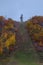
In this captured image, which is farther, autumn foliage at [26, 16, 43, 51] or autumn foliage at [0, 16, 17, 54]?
autumn foliage at [26, 16, 43, 51]

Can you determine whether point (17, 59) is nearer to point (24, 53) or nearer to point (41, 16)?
point (24, 53)

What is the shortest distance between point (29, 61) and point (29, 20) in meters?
2.55

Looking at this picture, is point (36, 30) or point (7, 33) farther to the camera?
point (36, 30)

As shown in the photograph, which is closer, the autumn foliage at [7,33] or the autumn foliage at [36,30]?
the autumn foliage at [7,33]

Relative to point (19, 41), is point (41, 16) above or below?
above

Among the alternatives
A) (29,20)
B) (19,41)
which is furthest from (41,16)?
(19,41)

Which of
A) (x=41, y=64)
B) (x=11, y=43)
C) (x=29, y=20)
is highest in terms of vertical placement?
(x=29, y=20)

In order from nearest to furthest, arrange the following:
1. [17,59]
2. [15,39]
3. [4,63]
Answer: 1. [4,63]
2. [17,59]
3. [15,39]

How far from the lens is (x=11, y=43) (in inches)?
452

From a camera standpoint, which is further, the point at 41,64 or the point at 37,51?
the point at 37,51

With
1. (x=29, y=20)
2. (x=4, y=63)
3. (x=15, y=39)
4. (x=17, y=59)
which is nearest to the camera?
(x=4, y=63)

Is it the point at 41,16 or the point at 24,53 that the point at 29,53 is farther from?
the point at 41,16

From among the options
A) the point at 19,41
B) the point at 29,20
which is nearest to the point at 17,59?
the point at 19,41

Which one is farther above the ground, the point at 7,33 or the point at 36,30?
the point at 36,30
